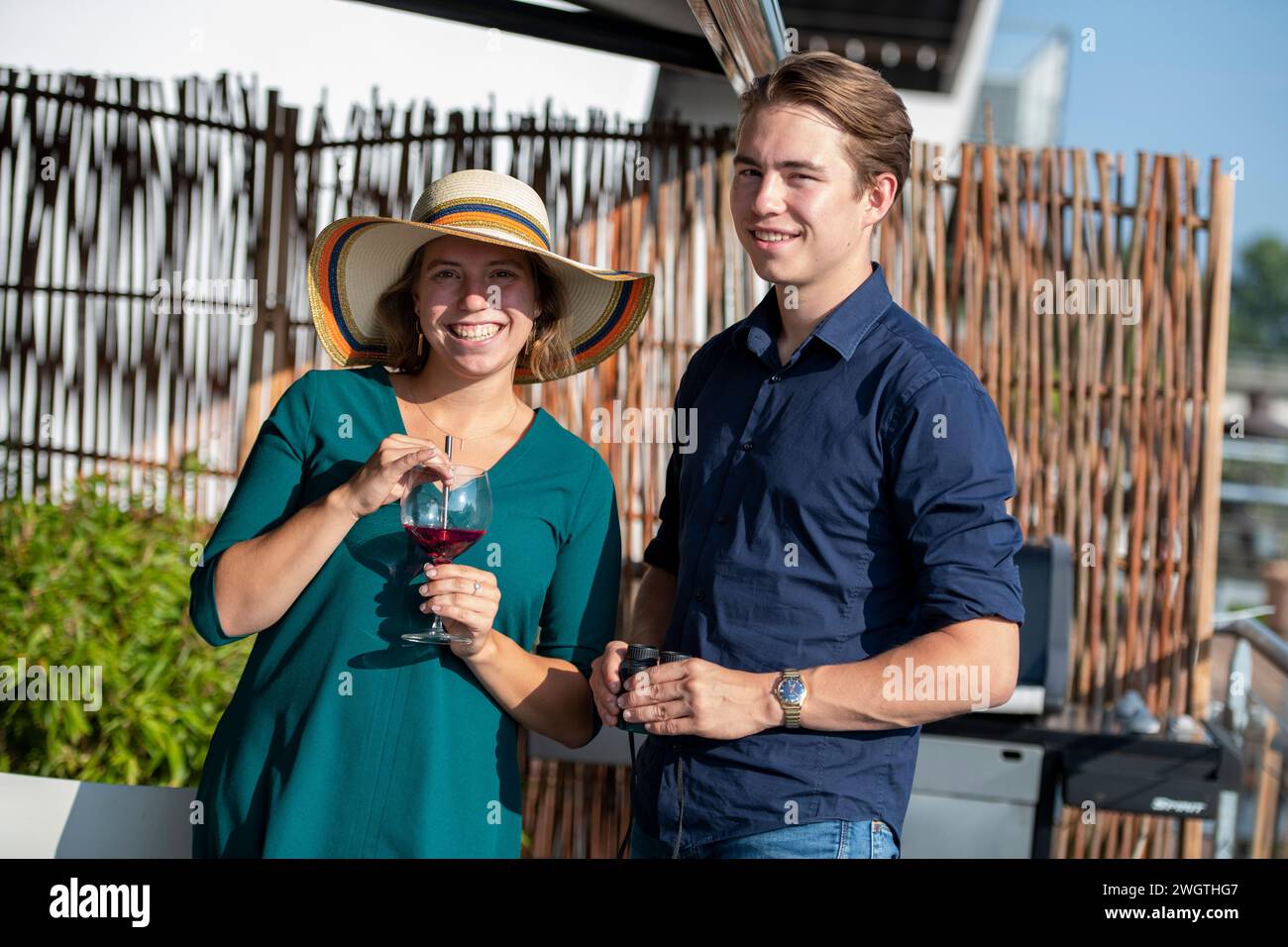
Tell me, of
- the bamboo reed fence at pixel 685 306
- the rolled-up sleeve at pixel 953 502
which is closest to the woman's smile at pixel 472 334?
the rolled-up sleeve at pixel 953 502

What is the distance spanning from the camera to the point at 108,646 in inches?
161

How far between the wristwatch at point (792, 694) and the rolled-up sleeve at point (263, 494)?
2.61ft

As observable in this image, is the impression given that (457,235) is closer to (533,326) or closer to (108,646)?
(533,326)

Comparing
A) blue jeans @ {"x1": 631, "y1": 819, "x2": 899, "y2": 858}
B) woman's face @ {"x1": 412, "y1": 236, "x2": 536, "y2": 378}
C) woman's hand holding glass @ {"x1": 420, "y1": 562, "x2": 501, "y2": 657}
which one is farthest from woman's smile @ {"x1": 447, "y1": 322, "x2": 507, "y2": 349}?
blue jeans @ {"x1": 631, "y1": 819, "x2": 899, "y2": 858}

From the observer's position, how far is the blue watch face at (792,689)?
5.43ft

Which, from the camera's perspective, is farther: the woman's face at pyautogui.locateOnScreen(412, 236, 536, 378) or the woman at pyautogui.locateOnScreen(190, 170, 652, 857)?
the woman's face at pyautogui.locateOnScreen(412, 236, 536, 378)

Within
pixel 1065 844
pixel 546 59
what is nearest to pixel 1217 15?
pixel 546 59

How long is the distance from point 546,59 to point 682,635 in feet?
20.3

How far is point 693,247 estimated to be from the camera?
437cm

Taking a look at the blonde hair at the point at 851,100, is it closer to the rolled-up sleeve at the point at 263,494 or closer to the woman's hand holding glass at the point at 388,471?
the woman's hand holding glass at the point at 388,471

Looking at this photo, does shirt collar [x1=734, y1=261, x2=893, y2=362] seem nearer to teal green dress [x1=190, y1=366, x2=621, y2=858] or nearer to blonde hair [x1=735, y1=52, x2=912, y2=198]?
blonde hair [x1=735, y1=52, x2=912, y2=198]

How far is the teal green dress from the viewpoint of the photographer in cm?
180

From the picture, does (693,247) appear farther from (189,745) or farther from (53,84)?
(53,84)

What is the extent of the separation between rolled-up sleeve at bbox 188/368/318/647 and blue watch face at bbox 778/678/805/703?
0.80 m
